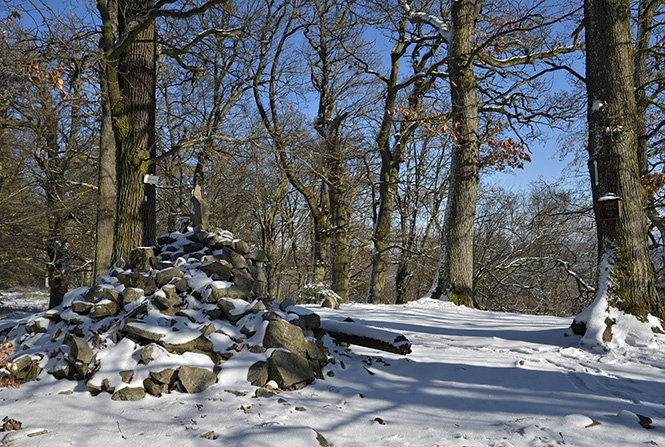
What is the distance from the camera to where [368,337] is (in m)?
4.59

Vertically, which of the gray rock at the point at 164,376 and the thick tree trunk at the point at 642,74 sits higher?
the thick tree trunk at the point at 642,74

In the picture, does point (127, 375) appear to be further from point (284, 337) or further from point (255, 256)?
point (255, 256)

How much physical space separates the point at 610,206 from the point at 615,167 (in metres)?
0.55

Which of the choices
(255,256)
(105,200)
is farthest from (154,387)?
(105,200)

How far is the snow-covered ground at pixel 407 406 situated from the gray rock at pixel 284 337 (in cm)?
39

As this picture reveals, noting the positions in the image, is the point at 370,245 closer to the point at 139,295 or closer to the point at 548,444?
the point at 139,295

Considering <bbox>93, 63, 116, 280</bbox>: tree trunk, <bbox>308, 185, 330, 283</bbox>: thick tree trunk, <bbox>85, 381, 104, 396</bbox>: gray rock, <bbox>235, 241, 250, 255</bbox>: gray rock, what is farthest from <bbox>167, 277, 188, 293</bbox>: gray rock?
<bbox>308, 185, 330, 283</bbox>: thick tree trunk

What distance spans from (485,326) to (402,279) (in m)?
11.2

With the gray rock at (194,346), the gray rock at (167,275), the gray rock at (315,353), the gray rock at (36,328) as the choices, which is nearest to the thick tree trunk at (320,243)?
the gray rock at (167,275)

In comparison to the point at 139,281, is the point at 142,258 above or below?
above

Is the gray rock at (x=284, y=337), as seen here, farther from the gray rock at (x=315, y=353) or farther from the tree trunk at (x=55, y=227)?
the tree trunk at (x=55, y=227)

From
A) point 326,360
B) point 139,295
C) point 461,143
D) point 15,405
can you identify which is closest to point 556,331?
point 326,360

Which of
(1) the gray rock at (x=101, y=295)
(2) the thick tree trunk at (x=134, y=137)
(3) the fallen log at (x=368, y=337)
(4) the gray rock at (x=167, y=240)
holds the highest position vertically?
(2) the thick tree trunk at (x=134, y=137)

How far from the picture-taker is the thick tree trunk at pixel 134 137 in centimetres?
697
